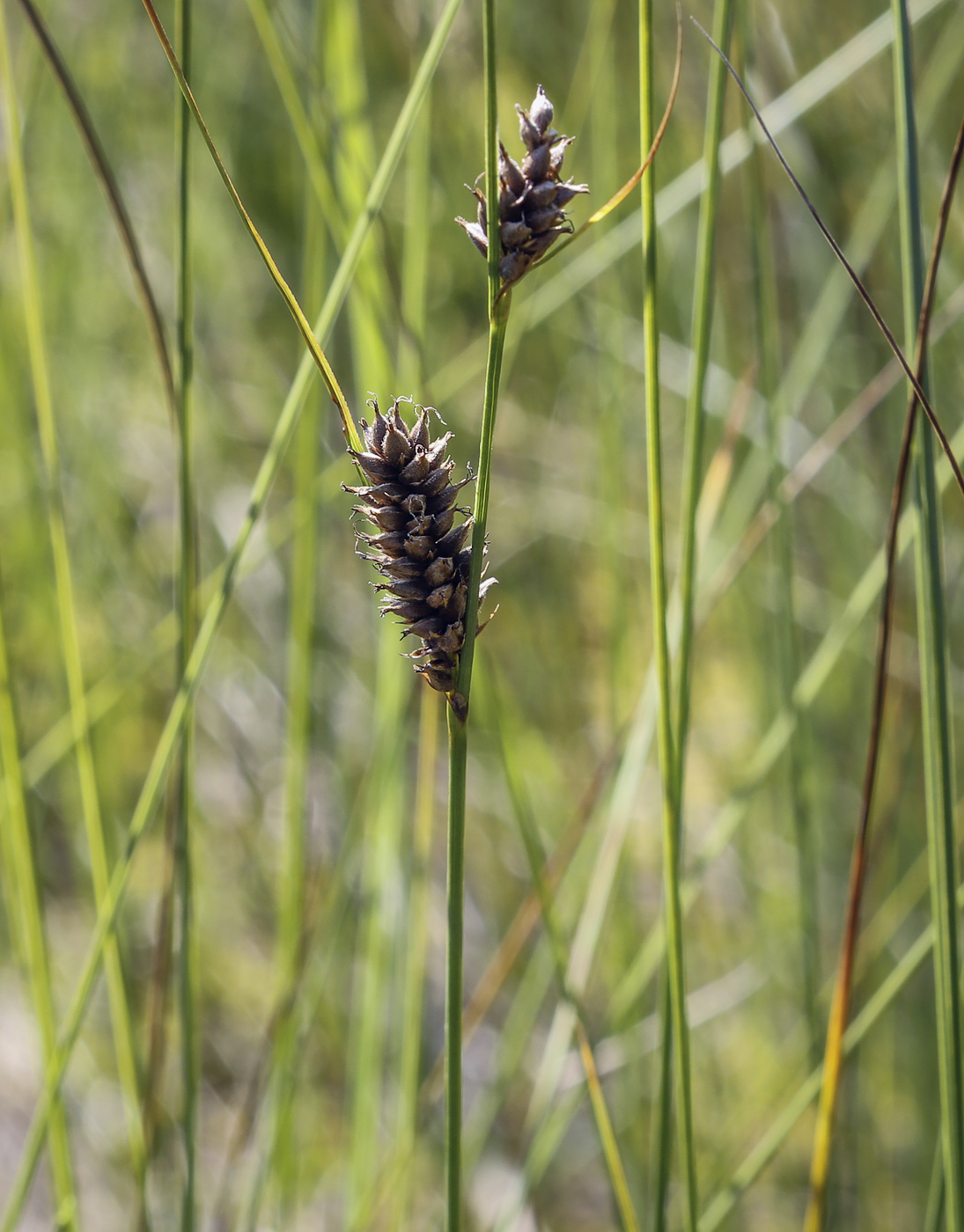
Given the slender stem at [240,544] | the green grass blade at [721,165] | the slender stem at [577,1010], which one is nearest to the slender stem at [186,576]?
the slender stem at [240,544]

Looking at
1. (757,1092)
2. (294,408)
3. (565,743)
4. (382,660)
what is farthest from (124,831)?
(294,408)

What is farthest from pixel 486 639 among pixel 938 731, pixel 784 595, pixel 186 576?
pixel 938 731

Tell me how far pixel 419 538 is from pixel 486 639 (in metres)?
0.85

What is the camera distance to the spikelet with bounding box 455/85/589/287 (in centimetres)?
32

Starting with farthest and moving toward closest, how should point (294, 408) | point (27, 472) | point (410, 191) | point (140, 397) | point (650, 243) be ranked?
point (140, 397) < point (27, 472) < point (410, 191) < point (294, 408) < point (650, 243)

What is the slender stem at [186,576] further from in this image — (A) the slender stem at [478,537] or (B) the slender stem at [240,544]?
(A) the slender stem at [478,537]

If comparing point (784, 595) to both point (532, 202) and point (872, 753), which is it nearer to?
point (872, 753)

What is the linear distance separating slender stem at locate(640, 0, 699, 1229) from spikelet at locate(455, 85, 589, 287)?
61 mm

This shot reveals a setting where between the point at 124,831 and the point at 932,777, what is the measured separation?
1317 mm

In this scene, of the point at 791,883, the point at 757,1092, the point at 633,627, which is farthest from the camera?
the point at 633,627

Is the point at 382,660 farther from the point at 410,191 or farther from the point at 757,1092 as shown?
the point at 757,1092

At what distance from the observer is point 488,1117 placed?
0.78 meters

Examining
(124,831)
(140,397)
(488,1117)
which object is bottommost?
(488,1117)

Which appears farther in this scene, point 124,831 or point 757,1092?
point 124,831
